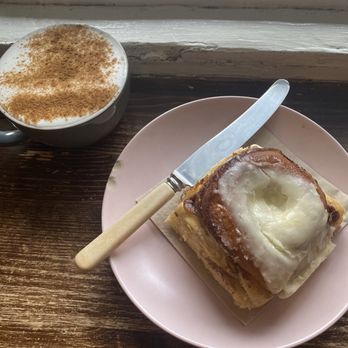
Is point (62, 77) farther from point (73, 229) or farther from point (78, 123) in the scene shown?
point (73, 229)

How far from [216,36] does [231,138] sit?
20 centimetres

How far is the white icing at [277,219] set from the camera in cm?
72

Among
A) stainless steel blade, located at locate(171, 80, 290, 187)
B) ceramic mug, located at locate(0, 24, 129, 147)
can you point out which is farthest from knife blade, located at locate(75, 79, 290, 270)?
ceramic mug, located at locate(0, 24, 129, 147)

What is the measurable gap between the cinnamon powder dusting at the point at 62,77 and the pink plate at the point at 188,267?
0.10 m

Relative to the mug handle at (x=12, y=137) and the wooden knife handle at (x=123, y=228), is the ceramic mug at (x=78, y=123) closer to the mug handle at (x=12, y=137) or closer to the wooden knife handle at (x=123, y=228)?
the mug handle at (x=12, y=137)

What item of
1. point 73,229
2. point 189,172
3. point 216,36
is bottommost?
point 73,229

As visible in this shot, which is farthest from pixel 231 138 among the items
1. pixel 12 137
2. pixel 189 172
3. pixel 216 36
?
pixel 12 137

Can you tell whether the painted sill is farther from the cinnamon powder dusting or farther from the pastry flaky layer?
the pastry flaky layer

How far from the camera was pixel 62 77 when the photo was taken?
0.88 m

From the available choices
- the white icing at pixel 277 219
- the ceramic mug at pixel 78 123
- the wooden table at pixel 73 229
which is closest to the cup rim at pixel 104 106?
the ceramic mug at pixel 78 123

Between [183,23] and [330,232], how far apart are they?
446mm

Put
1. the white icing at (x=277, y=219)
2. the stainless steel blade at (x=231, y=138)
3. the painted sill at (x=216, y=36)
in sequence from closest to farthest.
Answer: the white icing at (x=277, y=219) → the stainless steel blade at (x=231, y=138) → the painted sill at (x=216, y=36)

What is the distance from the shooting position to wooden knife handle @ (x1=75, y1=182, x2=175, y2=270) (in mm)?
768

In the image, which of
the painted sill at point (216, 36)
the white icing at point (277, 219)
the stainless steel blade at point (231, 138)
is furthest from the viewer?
the painted sill at point (216, 36)
